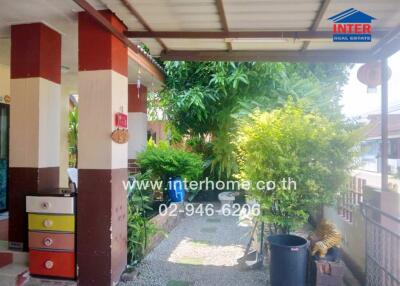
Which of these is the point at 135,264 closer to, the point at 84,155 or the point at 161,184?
the point at 84,155

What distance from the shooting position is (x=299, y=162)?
3793 millimetres

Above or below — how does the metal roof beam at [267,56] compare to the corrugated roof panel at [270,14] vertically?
below

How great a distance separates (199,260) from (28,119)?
2894 millimetres

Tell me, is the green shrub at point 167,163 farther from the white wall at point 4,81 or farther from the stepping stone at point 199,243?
the white wall at point 4,81

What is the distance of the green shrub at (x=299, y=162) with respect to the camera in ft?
12.3

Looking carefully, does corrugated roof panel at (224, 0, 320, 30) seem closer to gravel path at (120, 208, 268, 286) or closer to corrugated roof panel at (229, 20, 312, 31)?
corrugated roof panel at (229, 20, 312, 31)

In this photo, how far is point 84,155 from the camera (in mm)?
3586

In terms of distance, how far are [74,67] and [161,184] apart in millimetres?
2944

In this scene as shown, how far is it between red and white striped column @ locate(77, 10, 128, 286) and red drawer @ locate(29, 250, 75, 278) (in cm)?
12

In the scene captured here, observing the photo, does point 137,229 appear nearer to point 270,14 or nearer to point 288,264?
point 288,264

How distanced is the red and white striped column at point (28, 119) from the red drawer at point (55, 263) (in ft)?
1.32

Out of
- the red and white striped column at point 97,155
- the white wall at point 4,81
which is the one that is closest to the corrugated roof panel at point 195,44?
the red and white striped column at point 97,155

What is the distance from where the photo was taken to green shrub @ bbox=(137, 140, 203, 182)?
22.2 ft

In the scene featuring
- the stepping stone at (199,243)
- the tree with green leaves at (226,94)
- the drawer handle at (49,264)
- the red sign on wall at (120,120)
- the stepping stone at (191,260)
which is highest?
the tree with green leaves at (226,94)
